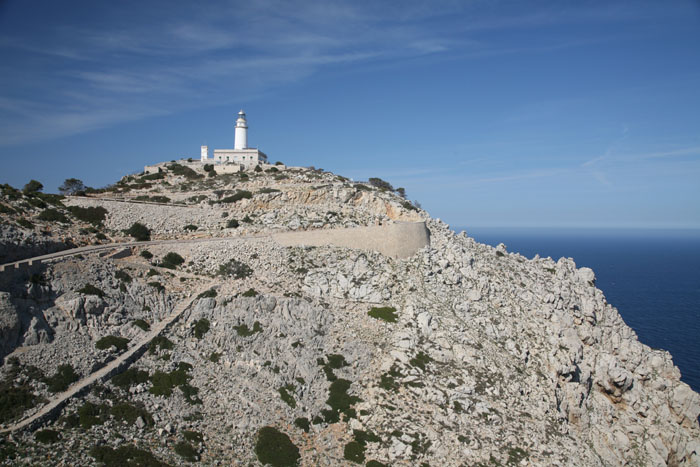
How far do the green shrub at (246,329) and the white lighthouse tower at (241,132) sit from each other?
49.2 m

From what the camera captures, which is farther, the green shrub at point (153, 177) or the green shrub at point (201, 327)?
the green shrub at point (153, 177)

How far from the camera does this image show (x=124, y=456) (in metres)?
19.5

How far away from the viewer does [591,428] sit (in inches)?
1312

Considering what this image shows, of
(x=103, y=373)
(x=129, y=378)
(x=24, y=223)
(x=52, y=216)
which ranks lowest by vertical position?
(x=129, y=378)

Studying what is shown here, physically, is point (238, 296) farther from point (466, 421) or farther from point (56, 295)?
point (466, 421)

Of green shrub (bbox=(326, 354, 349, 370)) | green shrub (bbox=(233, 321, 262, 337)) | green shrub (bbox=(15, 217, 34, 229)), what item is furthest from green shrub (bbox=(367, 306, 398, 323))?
green shrub (bbox=(15, 217, 34, 229))

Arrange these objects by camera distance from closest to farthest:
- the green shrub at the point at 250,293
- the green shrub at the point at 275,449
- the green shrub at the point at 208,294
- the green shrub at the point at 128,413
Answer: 1. the green shrub at the point at 128,413
2. the green shrub at the point at 275,449
3. the green shrub at the point at 208,294
4. the green shrub at the point at 250,293

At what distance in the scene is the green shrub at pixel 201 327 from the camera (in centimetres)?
2922

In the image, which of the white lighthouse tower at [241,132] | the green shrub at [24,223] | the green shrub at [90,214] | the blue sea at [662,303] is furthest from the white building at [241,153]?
the blue sea at [662,303]

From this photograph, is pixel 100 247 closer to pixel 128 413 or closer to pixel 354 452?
A: pixel 128 413

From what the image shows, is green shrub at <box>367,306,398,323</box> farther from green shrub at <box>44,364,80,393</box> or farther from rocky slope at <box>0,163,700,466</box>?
green shrub at <box>44,364,80,393</box>

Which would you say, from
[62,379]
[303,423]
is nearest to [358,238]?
[303,423]

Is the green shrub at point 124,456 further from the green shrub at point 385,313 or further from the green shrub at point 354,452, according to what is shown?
the green shrub at point 385,313

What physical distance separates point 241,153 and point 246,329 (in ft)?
157
